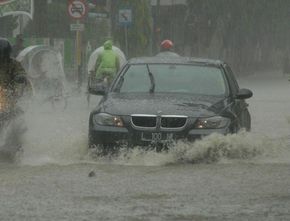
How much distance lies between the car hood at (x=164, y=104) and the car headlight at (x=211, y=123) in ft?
0.25

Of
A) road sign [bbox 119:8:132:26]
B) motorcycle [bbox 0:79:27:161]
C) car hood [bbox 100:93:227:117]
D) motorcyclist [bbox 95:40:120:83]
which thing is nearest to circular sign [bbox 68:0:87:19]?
road sign [bbox 119:8:132:26]

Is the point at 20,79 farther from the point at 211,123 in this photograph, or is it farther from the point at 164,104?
the point at 211,123

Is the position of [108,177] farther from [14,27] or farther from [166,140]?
[14,27]

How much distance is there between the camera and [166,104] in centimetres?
1170

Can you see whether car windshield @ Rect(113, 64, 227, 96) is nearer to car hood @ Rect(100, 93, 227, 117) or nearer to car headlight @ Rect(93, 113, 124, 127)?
car hood @ Rect(100, 93, 227, 117)

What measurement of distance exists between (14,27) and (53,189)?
129 ft

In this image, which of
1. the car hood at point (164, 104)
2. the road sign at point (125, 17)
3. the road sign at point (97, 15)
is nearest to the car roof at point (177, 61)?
the car hood at point (164, 104)

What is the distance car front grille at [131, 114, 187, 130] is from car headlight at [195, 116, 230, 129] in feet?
0.61

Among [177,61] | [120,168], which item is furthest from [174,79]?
[120,168]

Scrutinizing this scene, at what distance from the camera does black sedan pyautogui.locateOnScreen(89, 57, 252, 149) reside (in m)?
11.4

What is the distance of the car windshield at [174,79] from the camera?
41.7 ft

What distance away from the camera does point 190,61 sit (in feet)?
43.9

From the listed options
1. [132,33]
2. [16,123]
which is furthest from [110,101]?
[132,33]

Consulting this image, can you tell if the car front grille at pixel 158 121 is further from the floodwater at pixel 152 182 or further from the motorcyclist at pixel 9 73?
the motorcyclist at pixel 9 73
